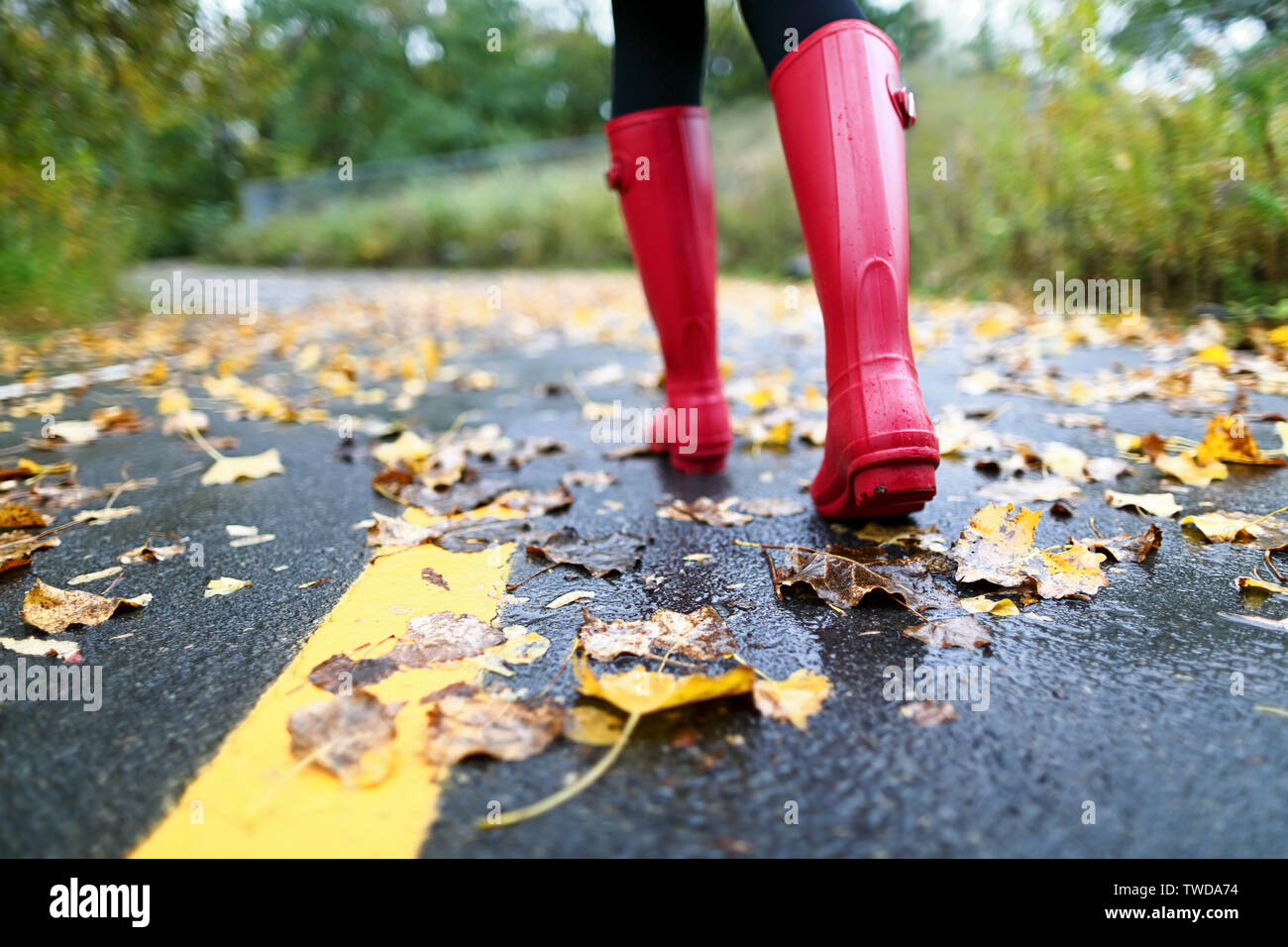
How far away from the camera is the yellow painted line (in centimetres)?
72

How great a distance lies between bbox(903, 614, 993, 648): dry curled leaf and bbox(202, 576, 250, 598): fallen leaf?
3.34ft

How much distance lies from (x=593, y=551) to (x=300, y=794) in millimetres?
671

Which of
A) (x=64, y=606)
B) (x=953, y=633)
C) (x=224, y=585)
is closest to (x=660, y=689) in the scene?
(x=953, y=633)

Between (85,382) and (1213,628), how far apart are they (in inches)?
152

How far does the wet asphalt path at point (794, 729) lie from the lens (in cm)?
70

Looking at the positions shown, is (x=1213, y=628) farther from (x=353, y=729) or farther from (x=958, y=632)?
(x=353, y=729)

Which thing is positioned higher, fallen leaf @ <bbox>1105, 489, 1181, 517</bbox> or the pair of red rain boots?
the pair of red rain boots

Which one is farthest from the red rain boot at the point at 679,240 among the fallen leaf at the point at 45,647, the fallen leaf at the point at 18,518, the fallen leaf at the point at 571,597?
the fallen leaf at the point at 18,518

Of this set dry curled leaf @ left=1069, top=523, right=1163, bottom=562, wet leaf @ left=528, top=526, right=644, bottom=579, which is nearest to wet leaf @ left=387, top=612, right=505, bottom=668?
wet leaf @ left=528, top=526, right=644, bottom=579

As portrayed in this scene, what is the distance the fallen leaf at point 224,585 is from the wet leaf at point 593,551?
466 millimetres

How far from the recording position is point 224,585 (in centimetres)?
129

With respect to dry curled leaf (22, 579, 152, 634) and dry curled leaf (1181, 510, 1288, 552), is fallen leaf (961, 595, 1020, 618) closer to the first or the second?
dry curled leaf (1181, 510, 1288, 552)

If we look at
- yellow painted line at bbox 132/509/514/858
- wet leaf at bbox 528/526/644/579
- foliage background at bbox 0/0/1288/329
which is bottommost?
yellow painted line at bbox 132/509/514/858
